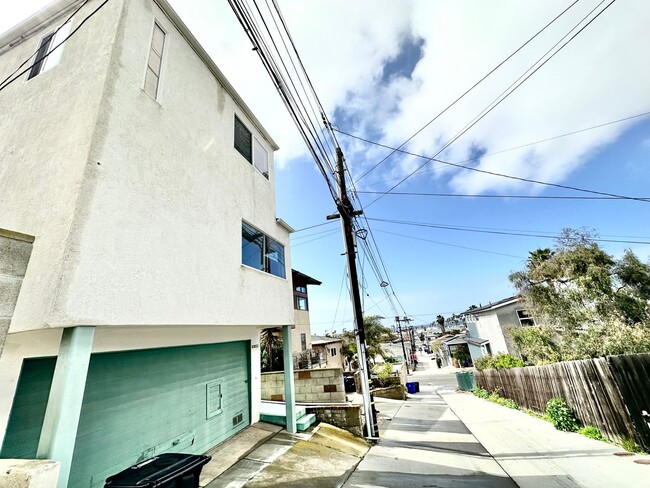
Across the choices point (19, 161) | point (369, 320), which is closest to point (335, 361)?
point (369, 320)

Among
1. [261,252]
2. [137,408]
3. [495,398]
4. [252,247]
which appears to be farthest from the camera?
[495,398]

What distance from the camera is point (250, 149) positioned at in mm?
8805

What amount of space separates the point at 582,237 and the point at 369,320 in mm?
20070

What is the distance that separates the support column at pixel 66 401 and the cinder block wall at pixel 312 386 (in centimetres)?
945

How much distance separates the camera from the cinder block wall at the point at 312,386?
37.6 ft

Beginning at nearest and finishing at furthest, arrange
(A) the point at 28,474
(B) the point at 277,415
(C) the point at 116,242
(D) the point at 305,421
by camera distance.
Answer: (A) the point at 28,474
(C) the point at 116,242
(D) the point at 305,421
(B) the point at 277,415

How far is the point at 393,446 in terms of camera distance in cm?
864

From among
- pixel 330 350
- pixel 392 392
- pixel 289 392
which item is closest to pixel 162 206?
pixel 289 392

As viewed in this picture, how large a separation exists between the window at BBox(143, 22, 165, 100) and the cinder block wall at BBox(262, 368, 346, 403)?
10.8m

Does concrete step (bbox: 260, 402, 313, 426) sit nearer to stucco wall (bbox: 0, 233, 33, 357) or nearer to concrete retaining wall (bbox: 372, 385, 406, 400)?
stucco wall (bbox: 0, 233, 33, 357)

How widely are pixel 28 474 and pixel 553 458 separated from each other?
380 inches

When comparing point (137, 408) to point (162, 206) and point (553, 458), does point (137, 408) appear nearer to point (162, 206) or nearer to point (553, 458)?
point (162, 206)

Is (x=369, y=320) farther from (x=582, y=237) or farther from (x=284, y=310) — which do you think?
(x=284, y=310)

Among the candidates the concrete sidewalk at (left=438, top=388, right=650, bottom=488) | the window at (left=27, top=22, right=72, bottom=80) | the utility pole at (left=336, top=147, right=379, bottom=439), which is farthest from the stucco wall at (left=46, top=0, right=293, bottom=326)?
the concrete sidewalk at (left=438, top=388, right=650, bottom=488)
